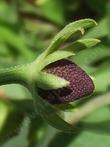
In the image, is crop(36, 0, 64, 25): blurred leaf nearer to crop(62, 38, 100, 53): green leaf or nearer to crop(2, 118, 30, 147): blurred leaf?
crop(2, 118, 30, 147): blurred leaf

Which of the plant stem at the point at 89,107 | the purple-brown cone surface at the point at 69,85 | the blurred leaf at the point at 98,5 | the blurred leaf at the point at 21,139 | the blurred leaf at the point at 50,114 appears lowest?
the blurred leaf at the point at 50,114

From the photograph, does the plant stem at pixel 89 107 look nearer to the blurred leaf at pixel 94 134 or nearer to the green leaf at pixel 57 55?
the blurred leaf at pixel 94 134

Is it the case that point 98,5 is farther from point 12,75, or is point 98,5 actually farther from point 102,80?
point 12,75

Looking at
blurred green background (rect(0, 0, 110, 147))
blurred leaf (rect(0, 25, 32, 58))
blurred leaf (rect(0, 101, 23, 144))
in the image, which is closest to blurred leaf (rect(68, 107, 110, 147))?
blurred green background (rect(0, 0, 110, 147))

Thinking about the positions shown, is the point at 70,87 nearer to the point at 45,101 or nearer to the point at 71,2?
the point at 45,101

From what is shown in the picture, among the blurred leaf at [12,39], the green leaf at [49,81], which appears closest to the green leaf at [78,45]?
the green leaf at [49,81]

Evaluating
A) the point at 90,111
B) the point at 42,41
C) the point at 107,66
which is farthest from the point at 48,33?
the point at 90,111
